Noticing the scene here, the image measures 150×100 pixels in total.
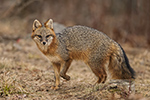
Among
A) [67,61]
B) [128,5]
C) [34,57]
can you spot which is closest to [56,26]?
[34,57]

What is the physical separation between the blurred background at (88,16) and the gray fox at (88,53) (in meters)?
4.05

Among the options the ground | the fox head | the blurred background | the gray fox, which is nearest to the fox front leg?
the gray fox

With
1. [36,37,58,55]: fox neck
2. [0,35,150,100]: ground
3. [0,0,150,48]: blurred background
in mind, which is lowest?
[0,35,150,100]: ground

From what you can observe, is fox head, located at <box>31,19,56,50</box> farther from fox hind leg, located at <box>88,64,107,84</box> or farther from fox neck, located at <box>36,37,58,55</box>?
fox hind leg, located at <box>88,64,107,84</box>

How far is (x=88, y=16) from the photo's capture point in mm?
18969

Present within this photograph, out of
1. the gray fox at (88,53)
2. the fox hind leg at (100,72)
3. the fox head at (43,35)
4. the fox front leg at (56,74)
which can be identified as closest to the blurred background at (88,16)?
the fox head at (43,35)

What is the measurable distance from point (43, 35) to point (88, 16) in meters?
13.6

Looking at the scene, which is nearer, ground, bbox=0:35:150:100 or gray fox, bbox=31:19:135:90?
ground, bbox=0:35:150:100

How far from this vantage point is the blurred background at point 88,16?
12.6 metres

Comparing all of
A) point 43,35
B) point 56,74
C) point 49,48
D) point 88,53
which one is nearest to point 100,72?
point 88,53

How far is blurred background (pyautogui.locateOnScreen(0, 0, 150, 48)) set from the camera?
1259 cm

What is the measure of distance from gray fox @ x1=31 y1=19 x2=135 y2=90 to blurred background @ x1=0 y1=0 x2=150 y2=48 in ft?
13.3

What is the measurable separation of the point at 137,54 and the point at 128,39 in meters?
1.98

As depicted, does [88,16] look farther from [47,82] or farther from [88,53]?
[88,53]
